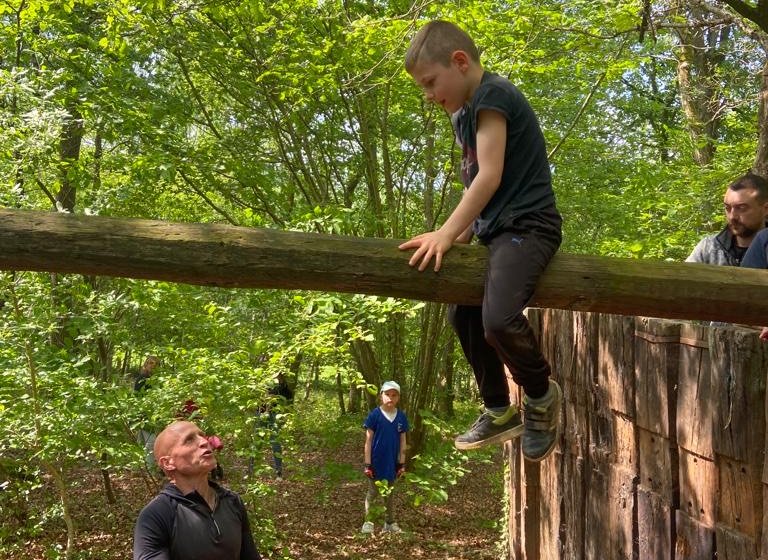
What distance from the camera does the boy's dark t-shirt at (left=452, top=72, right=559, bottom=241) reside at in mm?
2463

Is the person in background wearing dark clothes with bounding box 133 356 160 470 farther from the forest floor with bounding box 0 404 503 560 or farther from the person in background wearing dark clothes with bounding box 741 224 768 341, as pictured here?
the person in background wearing dark clothes with bounding box 741 224 768 341

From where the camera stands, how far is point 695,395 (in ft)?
9.03

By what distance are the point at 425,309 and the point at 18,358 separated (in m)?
5.99

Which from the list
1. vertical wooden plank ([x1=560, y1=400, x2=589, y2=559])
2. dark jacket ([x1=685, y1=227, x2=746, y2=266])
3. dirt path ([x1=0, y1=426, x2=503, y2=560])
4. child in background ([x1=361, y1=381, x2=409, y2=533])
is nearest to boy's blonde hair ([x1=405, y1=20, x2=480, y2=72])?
dark jacket ([x1=685, y1=227, x2=746, y2=266])

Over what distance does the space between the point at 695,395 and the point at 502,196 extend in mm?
1130

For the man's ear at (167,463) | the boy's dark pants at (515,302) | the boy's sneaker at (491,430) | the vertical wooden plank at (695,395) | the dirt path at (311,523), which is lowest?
the dirt path at (311,523)

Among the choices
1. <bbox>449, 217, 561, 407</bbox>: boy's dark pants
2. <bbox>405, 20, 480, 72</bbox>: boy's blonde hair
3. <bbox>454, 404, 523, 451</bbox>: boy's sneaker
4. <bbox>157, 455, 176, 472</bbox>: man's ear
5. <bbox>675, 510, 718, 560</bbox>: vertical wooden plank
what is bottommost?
<bbox>675, 510, 718, 560</bbox>: vertical wooden plank

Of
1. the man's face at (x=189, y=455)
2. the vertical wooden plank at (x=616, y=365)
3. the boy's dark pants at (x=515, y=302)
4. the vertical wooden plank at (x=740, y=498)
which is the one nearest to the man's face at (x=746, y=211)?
the vertical wooden plank at (x=616, y=365)

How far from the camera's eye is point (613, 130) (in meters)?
14.5

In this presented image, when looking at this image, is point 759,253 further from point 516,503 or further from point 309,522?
point 309,522

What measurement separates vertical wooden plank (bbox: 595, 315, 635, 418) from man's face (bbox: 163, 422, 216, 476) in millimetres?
2019

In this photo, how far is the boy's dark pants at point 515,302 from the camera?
2199mm

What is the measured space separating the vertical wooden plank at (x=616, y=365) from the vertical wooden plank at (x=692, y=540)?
1.87 feet

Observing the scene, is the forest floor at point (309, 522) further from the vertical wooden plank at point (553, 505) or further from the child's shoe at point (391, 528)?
the vertical wooden plank at point (553, 505)
